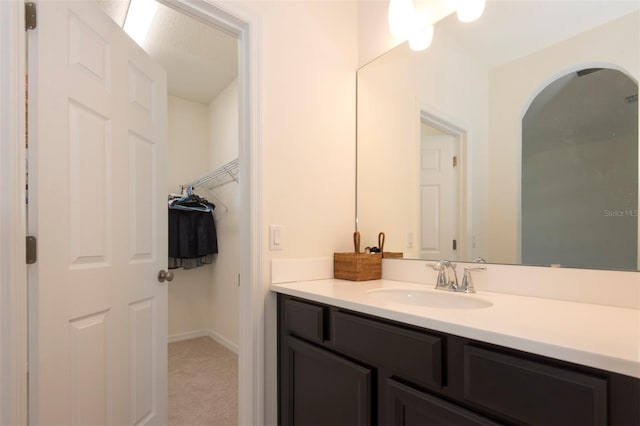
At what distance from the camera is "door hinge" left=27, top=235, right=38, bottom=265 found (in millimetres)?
1001

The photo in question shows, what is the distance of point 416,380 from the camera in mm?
865

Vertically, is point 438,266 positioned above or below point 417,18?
below

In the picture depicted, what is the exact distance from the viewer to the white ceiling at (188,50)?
6.85 ft

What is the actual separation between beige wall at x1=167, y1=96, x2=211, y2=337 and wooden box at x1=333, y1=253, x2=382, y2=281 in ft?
Answer: 7.29

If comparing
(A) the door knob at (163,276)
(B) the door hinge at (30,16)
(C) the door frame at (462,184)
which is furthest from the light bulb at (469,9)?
(A) the door knob at (163,276)

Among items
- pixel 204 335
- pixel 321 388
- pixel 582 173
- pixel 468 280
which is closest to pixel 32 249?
pixel 321 388

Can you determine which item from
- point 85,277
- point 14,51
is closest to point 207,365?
point 85,277

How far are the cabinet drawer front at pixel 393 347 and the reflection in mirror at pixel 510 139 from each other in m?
0.58

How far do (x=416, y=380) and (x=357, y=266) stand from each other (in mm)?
660

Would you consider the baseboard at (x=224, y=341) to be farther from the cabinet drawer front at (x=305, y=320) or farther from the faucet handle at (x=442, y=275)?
the faucet handle at (x=442, y=275)

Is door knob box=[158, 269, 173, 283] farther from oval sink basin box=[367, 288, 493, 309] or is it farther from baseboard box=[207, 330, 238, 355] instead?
baseboard box=[207, 330, 238, 355]

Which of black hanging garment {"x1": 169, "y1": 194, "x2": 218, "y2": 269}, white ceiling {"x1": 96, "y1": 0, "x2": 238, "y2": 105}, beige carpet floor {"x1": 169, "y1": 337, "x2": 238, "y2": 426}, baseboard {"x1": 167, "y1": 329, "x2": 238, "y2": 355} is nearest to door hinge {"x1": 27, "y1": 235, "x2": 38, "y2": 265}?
beige carpet floor {"x1": 169, "y1": 337, "x2": 238, "y2": 426}

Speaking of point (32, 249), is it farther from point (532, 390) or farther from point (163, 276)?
point (532, 390)

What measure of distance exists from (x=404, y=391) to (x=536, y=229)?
731 millimetres
